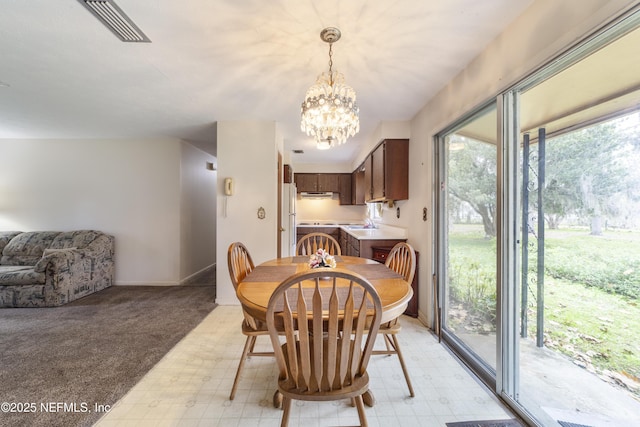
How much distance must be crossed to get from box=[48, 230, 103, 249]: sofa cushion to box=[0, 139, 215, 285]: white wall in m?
0.25

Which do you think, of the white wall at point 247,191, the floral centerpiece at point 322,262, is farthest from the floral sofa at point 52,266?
the floral centerpiece at point 322,262

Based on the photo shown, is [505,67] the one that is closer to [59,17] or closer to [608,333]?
[608,333]

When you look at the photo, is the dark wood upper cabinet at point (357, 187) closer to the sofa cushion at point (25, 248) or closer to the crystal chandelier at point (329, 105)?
the crystal chandelier at point (329, 105)

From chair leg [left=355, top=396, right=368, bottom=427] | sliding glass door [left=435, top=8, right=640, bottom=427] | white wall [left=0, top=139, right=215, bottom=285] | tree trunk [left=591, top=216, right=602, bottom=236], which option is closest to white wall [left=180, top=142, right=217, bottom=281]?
white wall [left=0, top=139, right=215, bottom=285]

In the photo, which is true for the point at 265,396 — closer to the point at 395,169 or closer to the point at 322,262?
the point at 322,262

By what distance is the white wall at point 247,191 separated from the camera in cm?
330

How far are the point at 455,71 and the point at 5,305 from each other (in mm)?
5554

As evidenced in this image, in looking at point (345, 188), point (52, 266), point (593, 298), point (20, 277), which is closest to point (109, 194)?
point (52, 266)

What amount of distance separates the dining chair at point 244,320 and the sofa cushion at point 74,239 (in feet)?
11.0

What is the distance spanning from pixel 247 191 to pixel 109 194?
2.64m

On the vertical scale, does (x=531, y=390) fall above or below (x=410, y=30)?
below

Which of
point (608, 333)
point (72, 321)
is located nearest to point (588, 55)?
point (608, 333)

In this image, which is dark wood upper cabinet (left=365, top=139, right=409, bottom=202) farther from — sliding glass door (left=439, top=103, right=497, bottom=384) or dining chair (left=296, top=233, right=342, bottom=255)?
dining chair (left=296, top=233, right=342, bottom=255)

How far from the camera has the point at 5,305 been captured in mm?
3102
